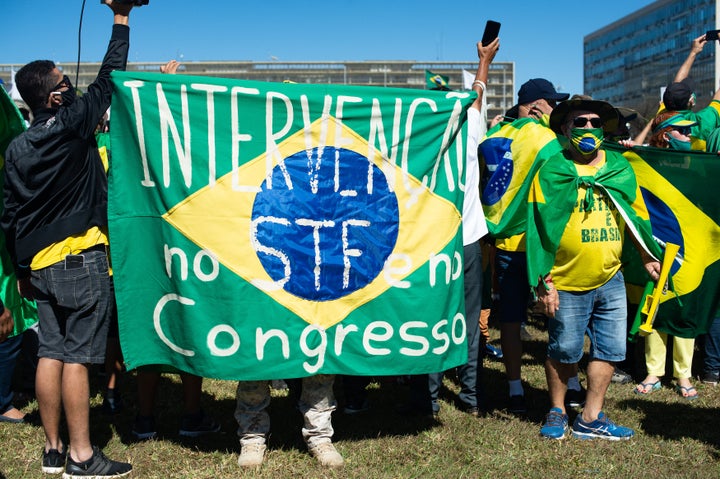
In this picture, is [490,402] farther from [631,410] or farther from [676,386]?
[676,386]

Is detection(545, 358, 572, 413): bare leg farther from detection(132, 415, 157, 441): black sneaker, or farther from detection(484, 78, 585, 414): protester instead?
detection(132, 415, 157, 441): black sneaker

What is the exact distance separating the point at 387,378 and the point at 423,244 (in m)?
2.27

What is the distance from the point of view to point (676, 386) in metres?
5.94

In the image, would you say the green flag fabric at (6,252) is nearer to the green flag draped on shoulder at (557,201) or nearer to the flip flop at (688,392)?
the green flag draped on shoulder at (557,201)

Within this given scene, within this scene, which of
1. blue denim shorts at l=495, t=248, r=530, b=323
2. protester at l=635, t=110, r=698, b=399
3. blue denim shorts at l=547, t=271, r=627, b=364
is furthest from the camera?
protester at l=635, t=110, r=698, b=399

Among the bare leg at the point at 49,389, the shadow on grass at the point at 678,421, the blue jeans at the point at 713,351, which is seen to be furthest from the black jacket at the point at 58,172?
the blue jeans at the point at 713,351

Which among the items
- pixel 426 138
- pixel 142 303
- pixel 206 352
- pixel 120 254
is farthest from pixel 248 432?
pixel 426 138

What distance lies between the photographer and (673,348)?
232 inches

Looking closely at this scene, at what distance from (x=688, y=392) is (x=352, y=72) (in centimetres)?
14760

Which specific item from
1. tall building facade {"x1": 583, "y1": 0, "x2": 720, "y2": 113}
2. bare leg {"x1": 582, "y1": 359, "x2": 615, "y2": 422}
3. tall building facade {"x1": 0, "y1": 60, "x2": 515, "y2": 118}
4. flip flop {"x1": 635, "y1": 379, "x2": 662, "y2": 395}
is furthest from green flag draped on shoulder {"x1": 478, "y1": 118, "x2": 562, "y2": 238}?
tall building facade {"x1": 0, "y1": 60, "x2": 515, "y2": 118}

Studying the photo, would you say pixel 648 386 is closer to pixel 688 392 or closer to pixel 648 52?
pixel 688 392

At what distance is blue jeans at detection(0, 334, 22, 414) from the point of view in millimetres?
5219

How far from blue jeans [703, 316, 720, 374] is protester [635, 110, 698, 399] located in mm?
245

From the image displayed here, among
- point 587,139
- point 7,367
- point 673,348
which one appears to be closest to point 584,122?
point 587,139
